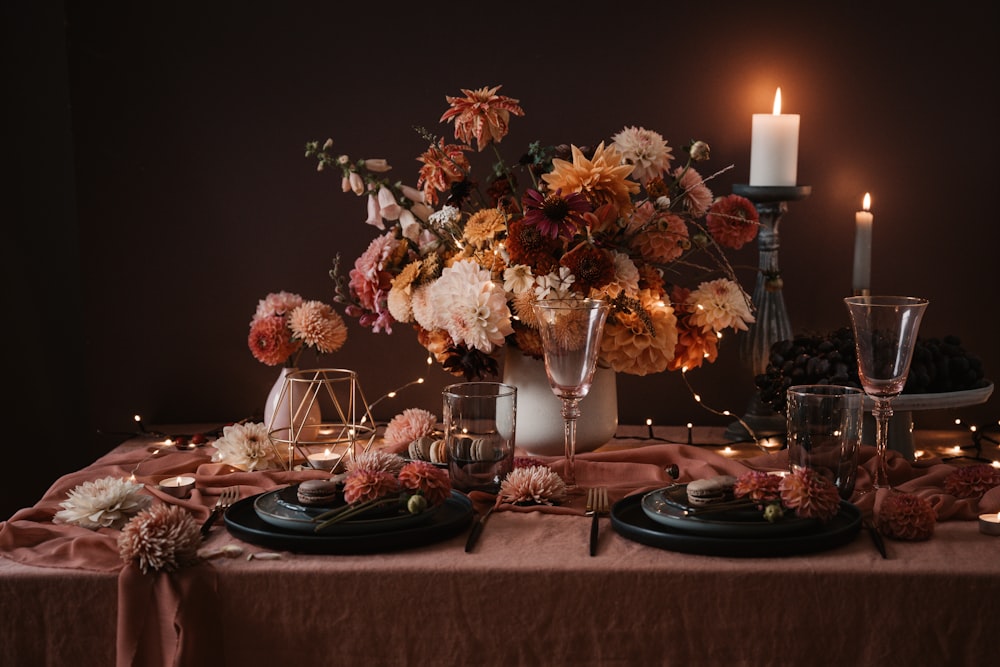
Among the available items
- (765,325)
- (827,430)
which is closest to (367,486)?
(827,430)

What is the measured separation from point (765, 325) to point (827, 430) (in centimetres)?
53

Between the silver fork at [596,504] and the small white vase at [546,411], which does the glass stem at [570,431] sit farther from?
the small white vase at [546,411]

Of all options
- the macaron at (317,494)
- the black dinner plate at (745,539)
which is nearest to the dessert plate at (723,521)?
the black dinner plate at (745,539)

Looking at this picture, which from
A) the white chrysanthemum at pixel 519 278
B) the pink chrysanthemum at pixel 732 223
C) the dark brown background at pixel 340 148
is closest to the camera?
the white chrysanthemum at pixel 519 278

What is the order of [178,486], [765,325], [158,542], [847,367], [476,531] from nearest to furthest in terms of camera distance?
[158,542], [476,531], [178,486], [847,367], [765,325]

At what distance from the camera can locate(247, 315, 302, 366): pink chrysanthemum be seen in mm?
1581

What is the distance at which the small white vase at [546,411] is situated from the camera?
1.46 m

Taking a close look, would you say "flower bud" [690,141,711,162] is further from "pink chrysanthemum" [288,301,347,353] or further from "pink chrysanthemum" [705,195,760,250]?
"pink chrysanthemum" [288,301,347,353]

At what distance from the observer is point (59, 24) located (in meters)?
1.81

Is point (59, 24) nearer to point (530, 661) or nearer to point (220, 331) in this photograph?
point (220, 331)

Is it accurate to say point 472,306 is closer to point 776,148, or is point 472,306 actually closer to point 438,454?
point 438,454

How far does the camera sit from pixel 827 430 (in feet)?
3.84

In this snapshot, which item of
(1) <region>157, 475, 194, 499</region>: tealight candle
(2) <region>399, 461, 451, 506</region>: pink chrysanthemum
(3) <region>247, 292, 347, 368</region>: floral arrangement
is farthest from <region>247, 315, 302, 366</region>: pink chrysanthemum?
(2) <region>399, 461, 451, 506</region>: pink chrysanthemum

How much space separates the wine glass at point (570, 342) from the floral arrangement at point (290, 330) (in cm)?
45
